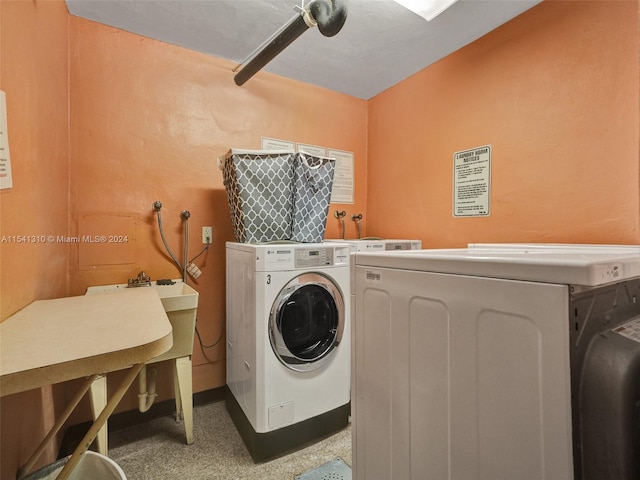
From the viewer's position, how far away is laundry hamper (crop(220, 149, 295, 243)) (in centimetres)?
177

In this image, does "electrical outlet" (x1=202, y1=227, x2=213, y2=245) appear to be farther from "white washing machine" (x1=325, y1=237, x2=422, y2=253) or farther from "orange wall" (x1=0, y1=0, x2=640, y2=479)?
"white washing machine" (x1=325, y1=237, x2=422, y2=253)

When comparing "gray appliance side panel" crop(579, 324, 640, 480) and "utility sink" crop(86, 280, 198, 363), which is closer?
"gray appliance side panel" crop(579, 324, 640, 480)

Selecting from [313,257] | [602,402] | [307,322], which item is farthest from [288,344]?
[602,402]

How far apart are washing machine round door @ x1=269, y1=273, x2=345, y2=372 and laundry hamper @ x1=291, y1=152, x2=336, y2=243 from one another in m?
0.38

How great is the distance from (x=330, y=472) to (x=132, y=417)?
1321 millimetres

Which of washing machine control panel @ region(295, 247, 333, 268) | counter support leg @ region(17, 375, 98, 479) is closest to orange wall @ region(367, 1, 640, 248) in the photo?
washing machine control panel @ region(295, 247, 333, 268)

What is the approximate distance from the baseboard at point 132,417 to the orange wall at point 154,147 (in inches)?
2.3

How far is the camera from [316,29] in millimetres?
1934

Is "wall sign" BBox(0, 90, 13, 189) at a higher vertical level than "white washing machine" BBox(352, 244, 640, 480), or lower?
higher

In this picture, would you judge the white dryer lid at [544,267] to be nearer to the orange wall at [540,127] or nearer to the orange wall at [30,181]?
the orange wall at [540,127]

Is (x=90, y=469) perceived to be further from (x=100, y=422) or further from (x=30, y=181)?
(x=30, y=181)

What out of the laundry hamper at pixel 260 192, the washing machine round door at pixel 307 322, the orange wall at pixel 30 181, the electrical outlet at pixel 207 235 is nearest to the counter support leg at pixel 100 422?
the orange wall at pixel 30 181

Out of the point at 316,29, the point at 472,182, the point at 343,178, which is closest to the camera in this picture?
the point at 316,29

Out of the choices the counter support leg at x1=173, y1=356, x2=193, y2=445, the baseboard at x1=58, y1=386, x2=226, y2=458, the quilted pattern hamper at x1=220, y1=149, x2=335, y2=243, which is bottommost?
the baseboard at x1=58, y1=386, x2=226, y2=458
